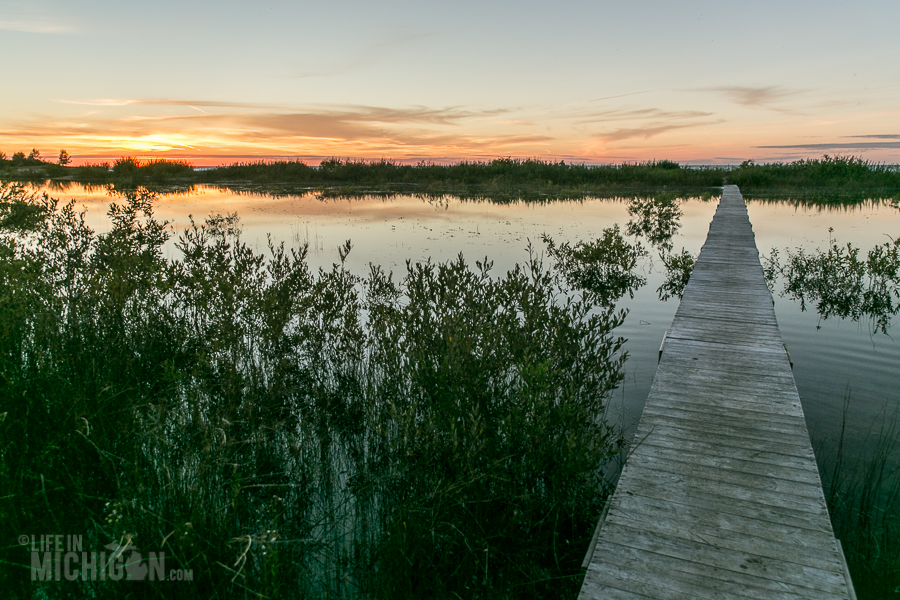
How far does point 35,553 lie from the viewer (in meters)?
2.96

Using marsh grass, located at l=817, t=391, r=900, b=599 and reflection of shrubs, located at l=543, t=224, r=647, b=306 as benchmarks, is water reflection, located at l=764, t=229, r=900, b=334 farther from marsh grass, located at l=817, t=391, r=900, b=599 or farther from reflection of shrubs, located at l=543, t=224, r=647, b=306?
marsh grass, located at l=817, t=391, r=900, b=599

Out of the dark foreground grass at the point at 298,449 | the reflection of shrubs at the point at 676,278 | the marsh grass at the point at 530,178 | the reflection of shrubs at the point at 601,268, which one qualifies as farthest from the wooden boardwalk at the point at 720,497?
the marsh grass at the point at 530,178

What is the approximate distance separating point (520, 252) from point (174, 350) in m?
10.4

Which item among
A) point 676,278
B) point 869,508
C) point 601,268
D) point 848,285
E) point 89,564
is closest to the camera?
point 89,564

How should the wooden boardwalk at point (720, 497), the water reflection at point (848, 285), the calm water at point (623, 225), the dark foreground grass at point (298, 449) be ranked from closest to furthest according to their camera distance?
the wooden boardwalk at point (720, 497) < the dark foreground grass at point (298, 449) < the calm water at point (623, 225) < the water reflection at point (848, 285)

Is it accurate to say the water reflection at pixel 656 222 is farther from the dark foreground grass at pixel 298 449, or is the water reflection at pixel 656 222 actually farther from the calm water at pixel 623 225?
the dark foreground grass at pixel 298 449

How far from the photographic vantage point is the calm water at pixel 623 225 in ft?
21.3

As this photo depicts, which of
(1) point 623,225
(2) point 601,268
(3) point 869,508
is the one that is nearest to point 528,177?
(1) point 623,225

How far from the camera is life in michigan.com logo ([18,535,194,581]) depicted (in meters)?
2.79

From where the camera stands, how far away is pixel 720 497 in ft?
10.3

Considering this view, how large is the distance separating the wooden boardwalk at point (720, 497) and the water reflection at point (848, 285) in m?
5.59

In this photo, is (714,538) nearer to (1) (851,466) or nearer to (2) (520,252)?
(1) (851,466)

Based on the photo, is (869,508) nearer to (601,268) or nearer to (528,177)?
(601,268)

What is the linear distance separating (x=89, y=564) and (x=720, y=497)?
→ 367 centimetres
